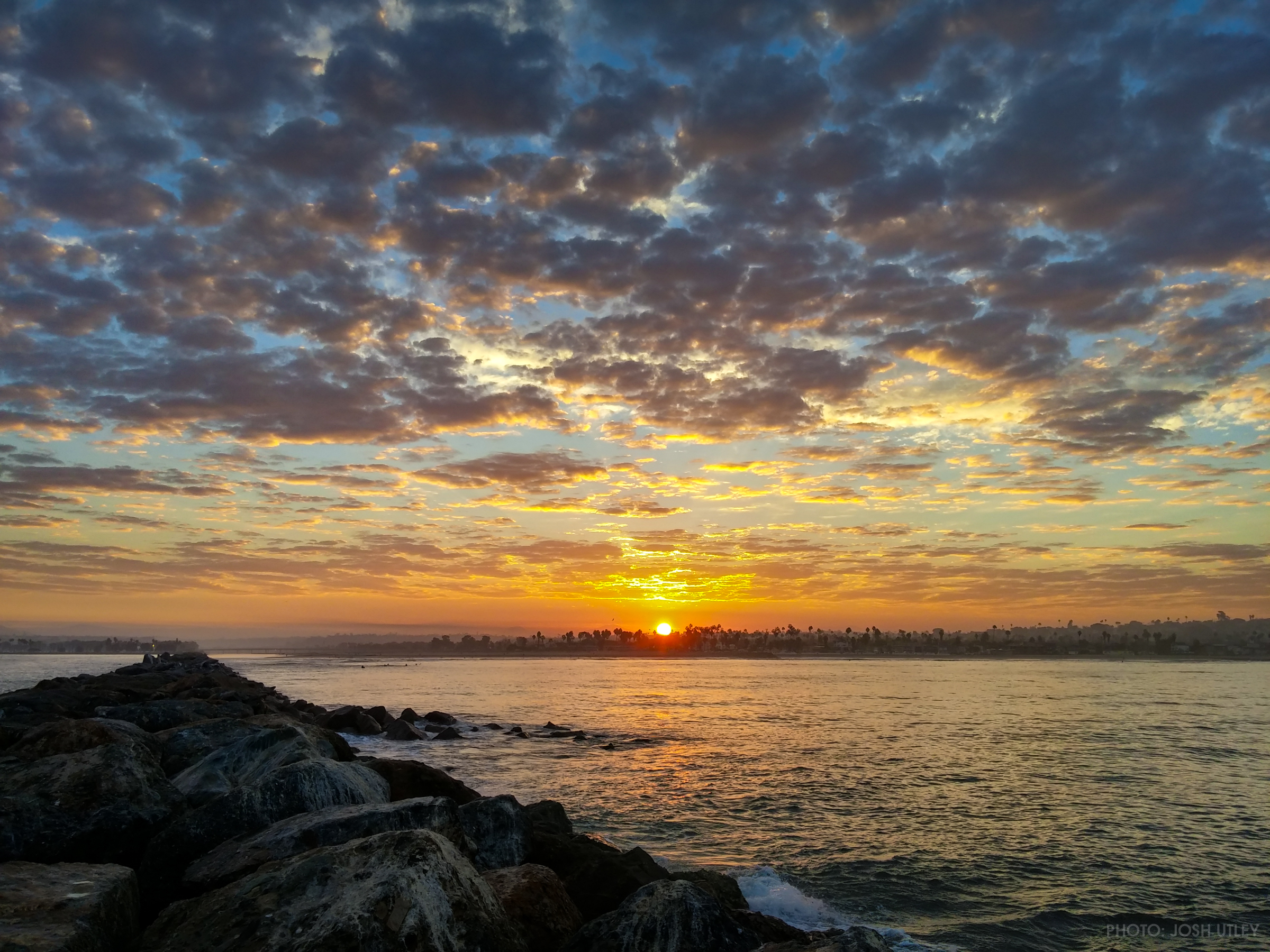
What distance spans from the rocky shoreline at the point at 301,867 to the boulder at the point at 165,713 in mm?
6083

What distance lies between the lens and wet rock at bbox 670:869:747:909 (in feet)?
39.0

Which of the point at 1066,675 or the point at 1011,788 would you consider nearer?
the point at 1011,788

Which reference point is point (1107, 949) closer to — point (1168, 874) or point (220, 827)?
point (1168, 874)

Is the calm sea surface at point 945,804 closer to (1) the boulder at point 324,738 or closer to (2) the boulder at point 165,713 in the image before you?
(1) the boulder at point 324,738

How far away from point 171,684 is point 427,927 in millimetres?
32852

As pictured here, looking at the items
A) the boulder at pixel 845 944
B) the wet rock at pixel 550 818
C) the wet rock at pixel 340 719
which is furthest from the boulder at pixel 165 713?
the boulder at pixel 845 944

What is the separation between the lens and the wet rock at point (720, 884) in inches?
468

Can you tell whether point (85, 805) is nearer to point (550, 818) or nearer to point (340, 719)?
point (550, 818)

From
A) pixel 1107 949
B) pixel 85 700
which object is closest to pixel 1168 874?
pixel 1107 949

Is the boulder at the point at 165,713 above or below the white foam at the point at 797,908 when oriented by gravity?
above

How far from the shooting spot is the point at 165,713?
22.1 metres

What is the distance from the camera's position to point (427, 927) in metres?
6.42

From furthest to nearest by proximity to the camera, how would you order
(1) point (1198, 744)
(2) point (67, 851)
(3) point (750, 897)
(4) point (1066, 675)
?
1. (4) point (1066, 675)
2. (1) point (1198, 744)
3. (3) point (750, 897)
4. (2) point (67, 851)

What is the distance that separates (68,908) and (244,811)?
124 inches
